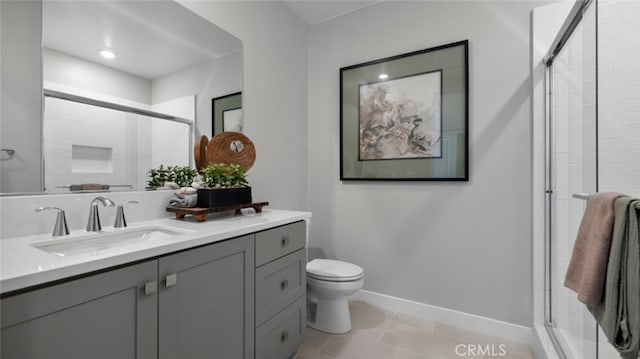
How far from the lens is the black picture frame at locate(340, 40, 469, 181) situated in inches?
80.3

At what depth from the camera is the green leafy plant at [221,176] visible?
1590 mm

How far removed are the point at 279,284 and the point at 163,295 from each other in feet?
2.10

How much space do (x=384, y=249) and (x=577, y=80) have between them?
5.36 feet

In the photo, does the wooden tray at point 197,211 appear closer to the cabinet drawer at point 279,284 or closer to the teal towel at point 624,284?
the cabinet drawer at point 279,284

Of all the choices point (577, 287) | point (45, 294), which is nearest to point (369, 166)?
point (577, 287)

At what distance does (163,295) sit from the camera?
0.95 meters

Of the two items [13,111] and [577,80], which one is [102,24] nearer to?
[13,111]

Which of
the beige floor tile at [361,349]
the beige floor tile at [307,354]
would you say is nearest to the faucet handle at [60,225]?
the beige floor tile at [307,354]

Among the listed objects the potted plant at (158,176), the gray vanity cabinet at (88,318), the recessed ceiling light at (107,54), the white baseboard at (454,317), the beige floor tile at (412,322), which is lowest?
the beige floor tile at (412,322)

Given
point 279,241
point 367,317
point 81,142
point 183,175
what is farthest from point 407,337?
point 81,142

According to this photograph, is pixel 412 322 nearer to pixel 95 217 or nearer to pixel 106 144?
pixel 95 217

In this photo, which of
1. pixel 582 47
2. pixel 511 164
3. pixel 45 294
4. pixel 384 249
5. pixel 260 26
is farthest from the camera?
pixel 384 249

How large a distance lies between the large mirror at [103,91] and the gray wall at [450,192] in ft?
4.01

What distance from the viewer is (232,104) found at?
1.90 metres
